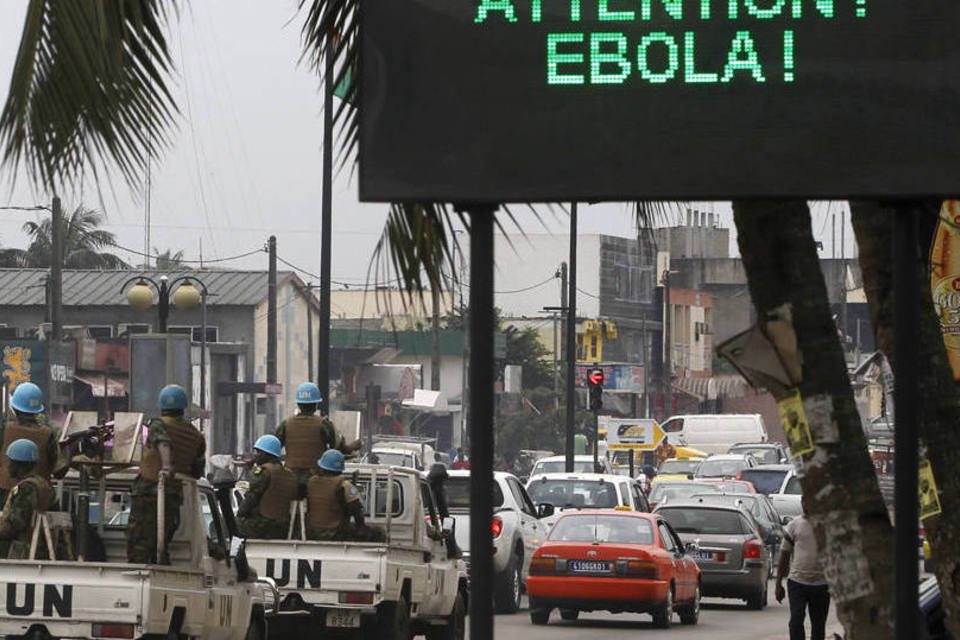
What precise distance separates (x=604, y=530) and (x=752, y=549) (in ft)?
14.9

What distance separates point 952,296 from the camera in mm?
17453

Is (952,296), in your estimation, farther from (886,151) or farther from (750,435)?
(750,435)

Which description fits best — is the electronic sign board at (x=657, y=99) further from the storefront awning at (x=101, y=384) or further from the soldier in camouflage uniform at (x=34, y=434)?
the storefront awning at (x=101, y=384)

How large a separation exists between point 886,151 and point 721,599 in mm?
27261

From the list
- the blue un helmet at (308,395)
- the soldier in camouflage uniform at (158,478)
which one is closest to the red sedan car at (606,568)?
the blue un helmet at (308,395)

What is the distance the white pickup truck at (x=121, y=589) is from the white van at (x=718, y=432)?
191 feet

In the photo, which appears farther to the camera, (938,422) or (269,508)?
(269,508)

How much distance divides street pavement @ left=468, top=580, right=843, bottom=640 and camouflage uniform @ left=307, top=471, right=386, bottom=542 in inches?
180

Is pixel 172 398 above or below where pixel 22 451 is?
above

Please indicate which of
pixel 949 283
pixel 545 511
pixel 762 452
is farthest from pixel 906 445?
pixel 762 452

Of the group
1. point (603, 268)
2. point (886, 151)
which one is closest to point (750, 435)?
point (603, 268)

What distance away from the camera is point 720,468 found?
52.1 metres

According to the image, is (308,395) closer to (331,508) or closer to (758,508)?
(331,508)

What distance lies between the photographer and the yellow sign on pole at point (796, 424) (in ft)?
27.3
